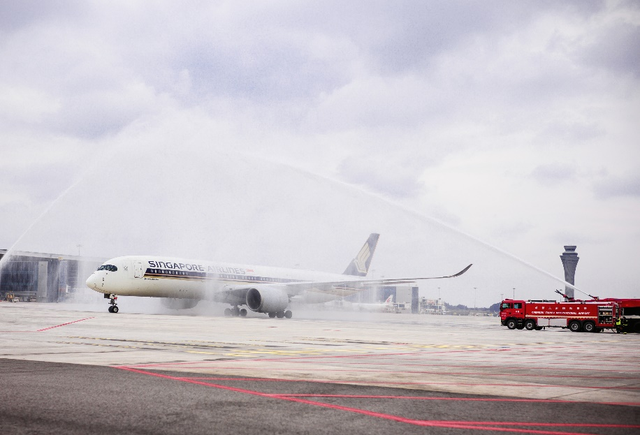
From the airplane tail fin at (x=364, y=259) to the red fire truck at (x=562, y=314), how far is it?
2818cm

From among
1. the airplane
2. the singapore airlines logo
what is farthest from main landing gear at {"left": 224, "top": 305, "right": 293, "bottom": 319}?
the singapore airlines logo

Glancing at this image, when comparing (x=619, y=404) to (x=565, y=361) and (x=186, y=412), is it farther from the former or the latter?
(x=565, y=361)

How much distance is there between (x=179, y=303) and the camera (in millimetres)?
59219

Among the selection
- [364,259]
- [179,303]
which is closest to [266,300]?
[179,303]

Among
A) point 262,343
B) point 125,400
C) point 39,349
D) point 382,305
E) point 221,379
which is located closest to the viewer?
point 125,400

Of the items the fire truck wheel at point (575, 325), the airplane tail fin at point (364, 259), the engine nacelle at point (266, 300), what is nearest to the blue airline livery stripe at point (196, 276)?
the engine nacelle at point (266, 300)

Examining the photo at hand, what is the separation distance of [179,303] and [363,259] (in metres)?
28.6

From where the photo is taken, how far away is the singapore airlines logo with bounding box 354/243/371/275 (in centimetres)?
7906

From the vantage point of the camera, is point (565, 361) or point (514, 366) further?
point (565, 361)

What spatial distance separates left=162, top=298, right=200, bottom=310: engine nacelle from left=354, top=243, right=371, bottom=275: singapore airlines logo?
25965mm

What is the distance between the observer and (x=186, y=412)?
824cm

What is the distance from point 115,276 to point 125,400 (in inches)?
1718

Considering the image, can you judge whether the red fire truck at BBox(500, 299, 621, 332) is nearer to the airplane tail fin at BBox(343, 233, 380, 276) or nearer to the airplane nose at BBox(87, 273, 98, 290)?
the airplane tail fin at BBox(343, 233, 380, 276)

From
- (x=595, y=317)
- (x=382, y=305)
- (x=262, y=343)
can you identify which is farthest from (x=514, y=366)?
(x=382, y=305)
